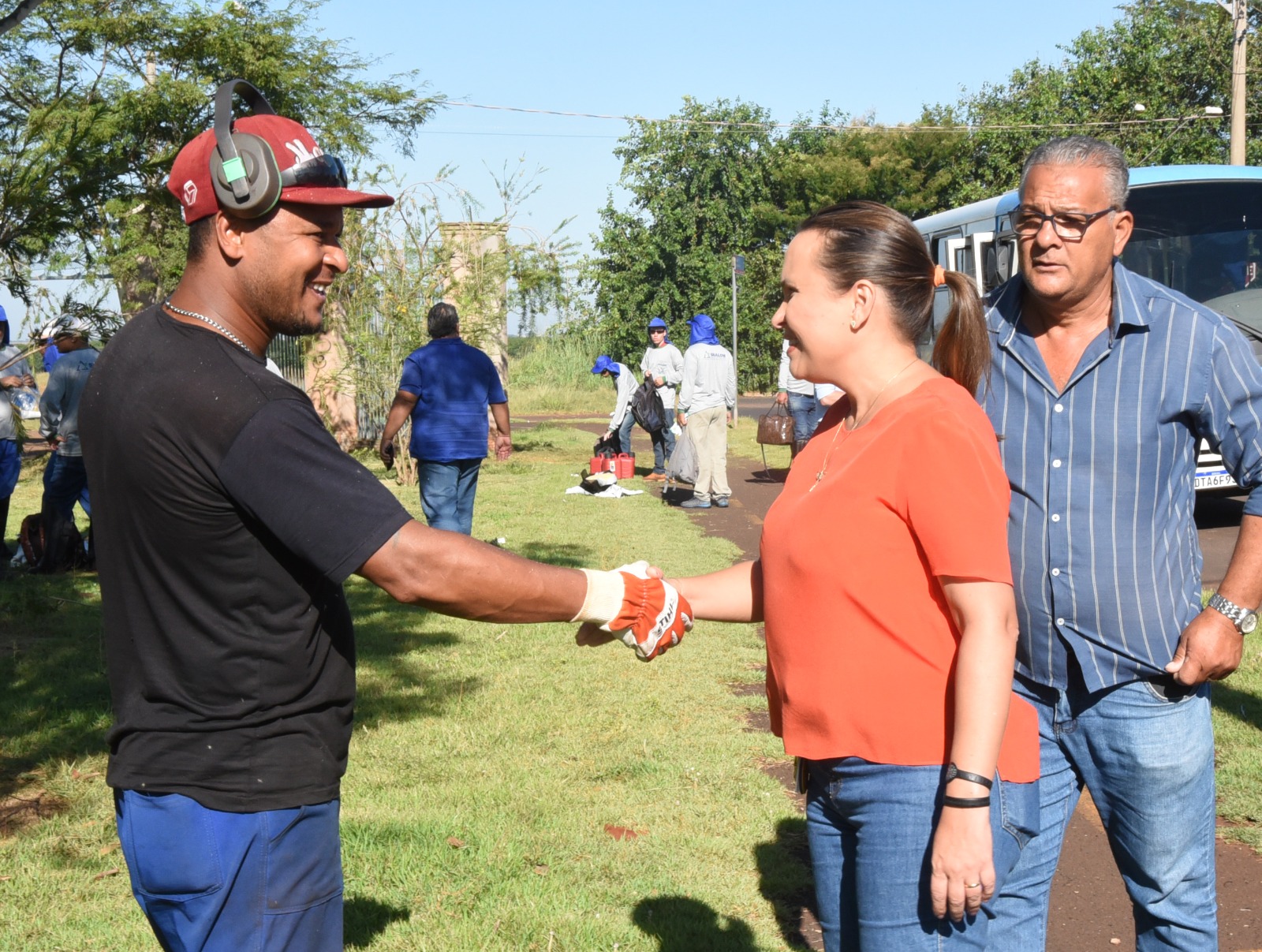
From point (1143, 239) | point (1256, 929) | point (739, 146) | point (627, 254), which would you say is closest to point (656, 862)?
point (1256, 929)

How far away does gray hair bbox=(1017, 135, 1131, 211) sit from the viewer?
288 centimetres

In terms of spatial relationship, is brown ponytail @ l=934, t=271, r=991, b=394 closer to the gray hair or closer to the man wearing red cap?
the gray hair

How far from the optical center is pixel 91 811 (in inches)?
196

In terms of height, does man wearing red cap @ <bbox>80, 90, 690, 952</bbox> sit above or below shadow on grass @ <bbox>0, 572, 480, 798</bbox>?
above

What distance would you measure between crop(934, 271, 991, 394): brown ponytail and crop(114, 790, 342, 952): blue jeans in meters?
1.67

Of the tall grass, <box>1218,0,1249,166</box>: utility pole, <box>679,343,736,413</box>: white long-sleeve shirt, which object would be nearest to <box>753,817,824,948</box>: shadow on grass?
<box>679,343,736,413</box>: white long-sleeve shirt

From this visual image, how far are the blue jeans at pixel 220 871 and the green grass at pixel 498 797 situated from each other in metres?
1.81

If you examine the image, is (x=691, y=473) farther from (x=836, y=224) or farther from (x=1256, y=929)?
(x=836, y=224)

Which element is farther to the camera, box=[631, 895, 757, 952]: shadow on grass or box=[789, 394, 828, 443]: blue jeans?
box=[789, 394, 828, 443]: blue jeans

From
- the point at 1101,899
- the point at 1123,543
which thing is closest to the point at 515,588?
the point at 1123,543

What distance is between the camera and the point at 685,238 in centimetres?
3956

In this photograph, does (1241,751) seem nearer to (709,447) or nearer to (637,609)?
(637,609)

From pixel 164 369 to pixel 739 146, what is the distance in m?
40.5

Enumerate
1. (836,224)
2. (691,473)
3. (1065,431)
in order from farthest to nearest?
1. (691,473)
2. (1065,431)
3. (836,224)
